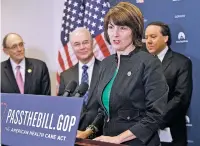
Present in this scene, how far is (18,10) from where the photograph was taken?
4547 millimetres

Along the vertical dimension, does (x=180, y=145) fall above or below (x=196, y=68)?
below

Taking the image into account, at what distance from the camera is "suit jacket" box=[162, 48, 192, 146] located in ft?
9.70

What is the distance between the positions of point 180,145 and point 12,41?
2.03 m

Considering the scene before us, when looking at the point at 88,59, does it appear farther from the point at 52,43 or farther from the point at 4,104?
the point at 52,43

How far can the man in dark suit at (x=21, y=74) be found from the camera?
3477 mm

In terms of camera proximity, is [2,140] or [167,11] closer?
[2,140]

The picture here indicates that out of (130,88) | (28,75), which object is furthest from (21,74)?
(130,88)

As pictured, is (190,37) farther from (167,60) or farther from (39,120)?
(39,120)

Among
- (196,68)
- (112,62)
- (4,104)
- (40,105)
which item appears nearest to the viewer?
(40,105)

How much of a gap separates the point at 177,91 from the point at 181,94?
0.15 feet

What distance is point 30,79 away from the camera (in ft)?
11.5

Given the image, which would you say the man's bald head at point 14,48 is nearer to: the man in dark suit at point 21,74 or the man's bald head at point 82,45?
the man in dark suit at point 21,74

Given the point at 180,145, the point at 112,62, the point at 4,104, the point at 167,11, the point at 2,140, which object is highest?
the point at 167,11

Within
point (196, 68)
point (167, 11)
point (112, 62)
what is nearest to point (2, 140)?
point (112, 62)
